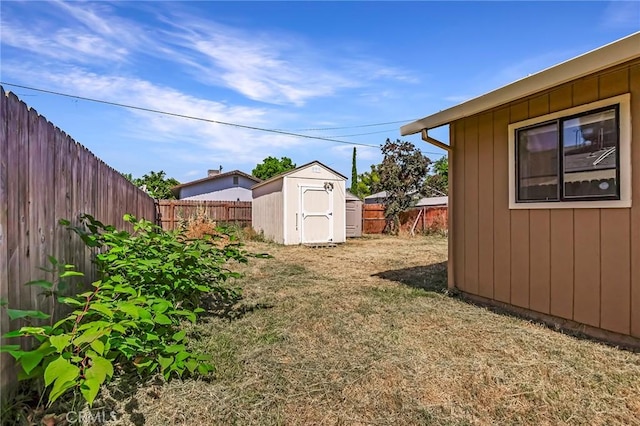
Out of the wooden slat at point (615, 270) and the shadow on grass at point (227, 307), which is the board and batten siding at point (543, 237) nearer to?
the wooden slat at point (615, 270)

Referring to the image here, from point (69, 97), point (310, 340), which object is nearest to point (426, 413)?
point (310, 340)

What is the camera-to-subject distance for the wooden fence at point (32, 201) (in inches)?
59.1

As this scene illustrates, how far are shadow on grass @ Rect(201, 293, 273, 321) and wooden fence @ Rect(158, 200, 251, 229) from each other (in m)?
7.78


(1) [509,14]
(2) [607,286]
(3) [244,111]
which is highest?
(3) [244,111]

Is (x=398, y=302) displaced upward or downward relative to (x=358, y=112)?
downward

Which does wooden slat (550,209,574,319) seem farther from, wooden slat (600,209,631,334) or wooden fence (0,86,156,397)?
wooden fence (0,86,156,397)

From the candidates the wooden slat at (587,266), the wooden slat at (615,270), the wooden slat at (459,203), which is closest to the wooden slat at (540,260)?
the wooden slat at (587,266)

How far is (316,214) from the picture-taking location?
11.4m

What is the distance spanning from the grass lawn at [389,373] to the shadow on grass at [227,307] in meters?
0.03

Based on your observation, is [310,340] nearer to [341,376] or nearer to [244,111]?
[341,376]

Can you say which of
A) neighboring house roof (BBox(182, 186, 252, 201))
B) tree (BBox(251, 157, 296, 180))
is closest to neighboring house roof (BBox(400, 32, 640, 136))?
neighboring house roof (BBox(182, 186, 252, 201))

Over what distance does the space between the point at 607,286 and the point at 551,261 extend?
0.49 meters

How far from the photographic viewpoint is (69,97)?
39.4ft

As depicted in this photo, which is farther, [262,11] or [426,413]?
[262,11]
